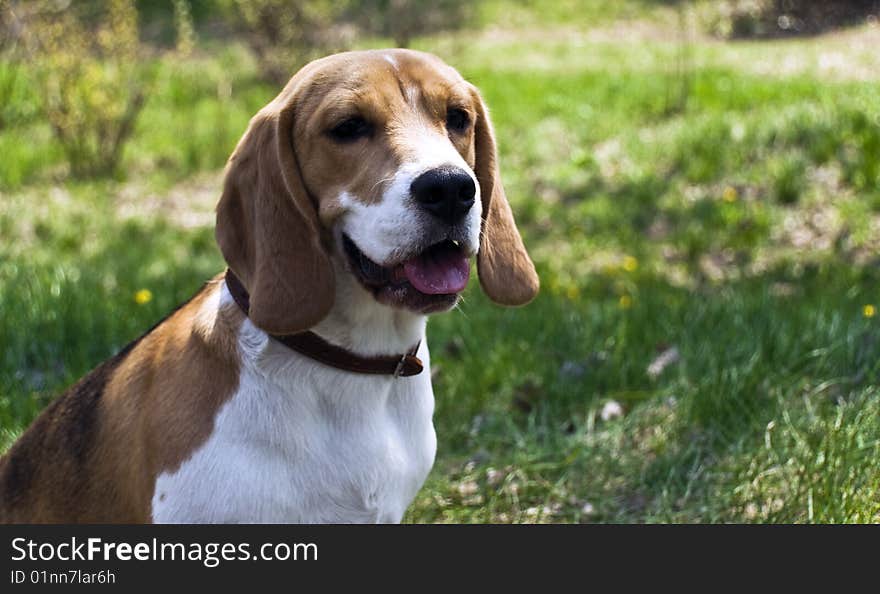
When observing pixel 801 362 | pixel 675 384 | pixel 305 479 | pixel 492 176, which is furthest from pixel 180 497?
pixel 801 362

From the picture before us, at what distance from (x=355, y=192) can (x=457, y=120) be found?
0.46 m

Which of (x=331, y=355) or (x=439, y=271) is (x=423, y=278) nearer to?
(x=439, y=271)

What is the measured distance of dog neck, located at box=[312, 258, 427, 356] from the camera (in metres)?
3.07

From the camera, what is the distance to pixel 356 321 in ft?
10.1

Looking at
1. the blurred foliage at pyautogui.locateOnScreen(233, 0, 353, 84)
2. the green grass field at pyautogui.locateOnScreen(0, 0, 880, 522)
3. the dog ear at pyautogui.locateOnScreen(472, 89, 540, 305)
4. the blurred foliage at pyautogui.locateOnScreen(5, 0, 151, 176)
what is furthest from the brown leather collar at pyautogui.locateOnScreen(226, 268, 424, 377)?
the blurred foliage at pyautogui.locateOnScreen(233, 0, 353, 84)

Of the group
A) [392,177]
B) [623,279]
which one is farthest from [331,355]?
[623,279]

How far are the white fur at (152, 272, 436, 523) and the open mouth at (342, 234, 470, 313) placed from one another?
0.11 metres

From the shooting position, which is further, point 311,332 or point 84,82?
point 84,82

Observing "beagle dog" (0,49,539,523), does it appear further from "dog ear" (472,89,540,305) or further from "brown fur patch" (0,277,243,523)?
"dog ear" (472,89,540,305)

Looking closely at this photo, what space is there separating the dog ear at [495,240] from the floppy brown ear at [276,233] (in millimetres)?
574

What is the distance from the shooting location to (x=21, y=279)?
5941mm

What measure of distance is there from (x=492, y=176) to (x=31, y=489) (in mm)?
1634

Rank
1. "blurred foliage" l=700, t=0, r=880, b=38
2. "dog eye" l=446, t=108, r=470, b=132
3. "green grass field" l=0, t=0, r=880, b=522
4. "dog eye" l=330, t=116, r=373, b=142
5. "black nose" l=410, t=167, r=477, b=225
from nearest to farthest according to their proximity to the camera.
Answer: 1. "black nose" l=410, t=167, r=477, b=225
2. "dog eye" l=330, t=116, r=373, b=142
3. "dog eye" l=446, t=108, r=470, b=132
4. "green grass field" l=0, t=0, r=880, b=522
5. "blurred foliage" l=700, t=0, r=880, b=38
